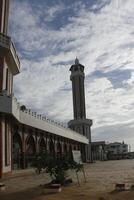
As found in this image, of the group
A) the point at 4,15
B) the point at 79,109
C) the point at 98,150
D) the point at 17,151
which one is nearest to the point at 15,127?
the point at 17,151

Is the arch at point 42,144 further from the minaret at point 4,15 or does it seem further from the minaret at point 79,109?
the minaret at point 79,109

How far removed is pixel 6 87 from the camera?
39094 mm

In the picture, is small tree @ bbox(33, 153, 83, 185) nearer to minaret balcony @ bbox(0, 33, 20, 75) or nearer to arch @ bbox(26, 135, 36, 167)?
minaret balcony @ bbox(0, 33, 20, 75)

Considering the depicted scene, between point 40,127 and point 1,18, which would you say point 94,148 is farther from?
point 1,18

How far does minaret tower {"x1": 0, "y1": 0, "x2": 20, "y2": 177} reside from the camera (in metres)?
34.2

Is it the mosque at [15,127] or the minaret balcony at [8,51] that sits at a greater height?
the minaret balcony at [8,51]

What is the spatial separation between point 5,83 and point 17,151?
37.4 feet

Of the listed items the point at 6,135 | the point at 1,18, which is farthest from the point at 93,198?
the point at 1,18

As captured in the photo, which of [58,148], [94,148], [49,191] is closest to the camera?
[49,191]

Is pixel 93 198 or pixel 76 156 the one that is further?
pixel 76 156

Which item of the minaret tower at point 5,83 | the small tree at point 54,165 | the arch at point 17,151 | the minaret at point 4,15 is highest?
the minaret at point 4,15

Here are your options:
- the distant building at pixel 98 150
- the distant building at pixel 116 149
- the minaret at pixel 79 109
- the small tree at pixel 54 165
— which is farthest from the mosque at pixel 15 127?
the distant building at pixel 116 149

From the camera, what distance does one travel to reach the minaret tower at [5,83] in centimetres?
3416

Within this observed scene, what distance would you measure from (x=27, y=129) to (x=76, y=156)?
2384cm
